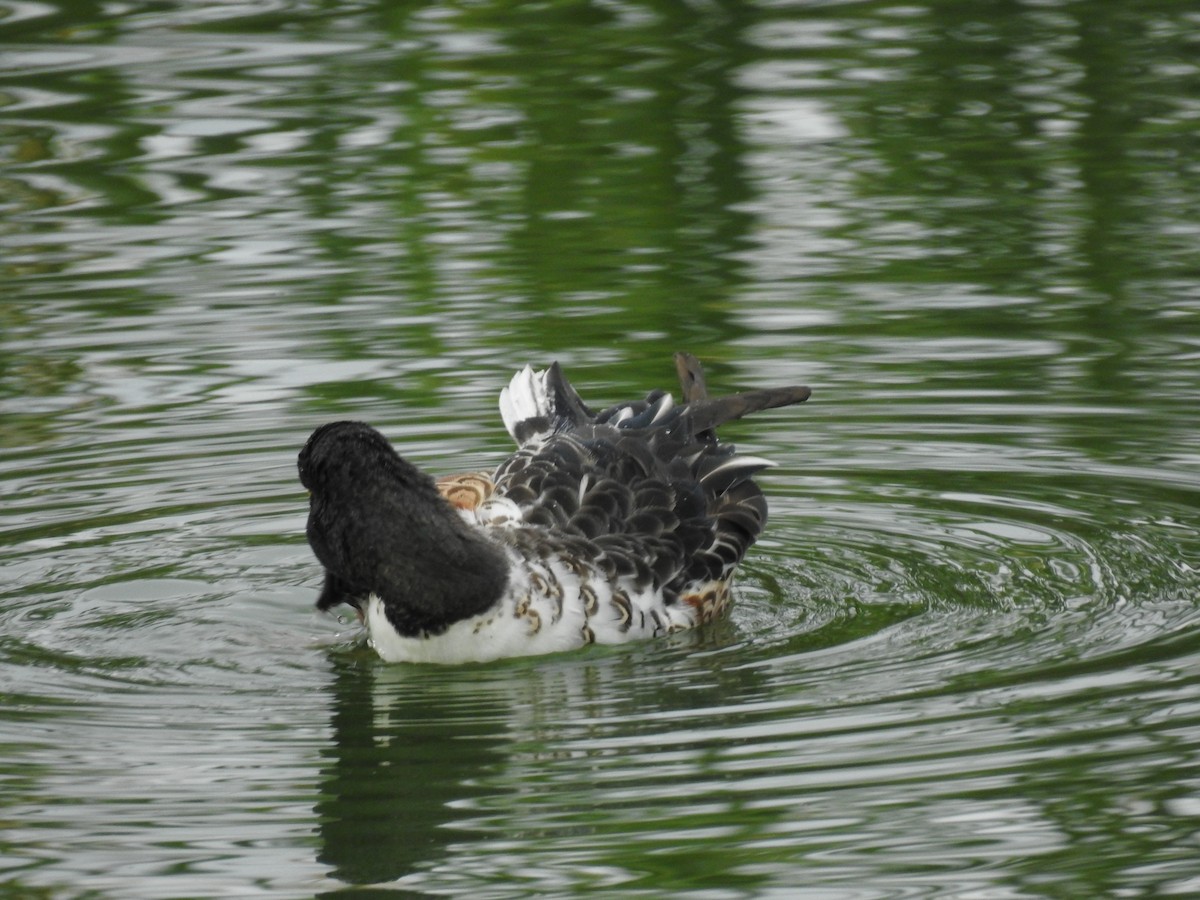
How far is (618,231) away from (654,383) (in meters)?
3.11

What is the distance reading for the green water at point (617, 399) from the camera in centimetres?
693

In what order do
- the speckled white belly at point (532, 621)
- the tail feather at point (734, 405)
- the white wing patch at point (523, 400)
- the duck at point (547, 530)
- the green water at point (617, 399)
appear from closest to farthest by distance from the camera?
the green water at point (617, 399) → the duck at point (547, 530) → the speckled white belly at point (532, 621) → the tail feather at point (734, 405) → the white wing patch at point (523, 400)

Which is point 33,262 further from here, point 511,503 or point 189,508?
point 511,503

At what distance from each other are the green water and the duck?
0.51ft

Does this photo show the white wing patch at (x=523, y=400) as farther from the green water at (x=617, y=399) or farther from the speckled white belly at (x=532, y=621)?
the speckled white belly at (x=532, y=621)

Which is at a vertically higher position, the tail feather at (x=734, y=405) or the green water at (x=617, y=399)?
the tail feather at (x=734, y=405)

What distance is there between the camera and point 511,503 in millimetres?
8891

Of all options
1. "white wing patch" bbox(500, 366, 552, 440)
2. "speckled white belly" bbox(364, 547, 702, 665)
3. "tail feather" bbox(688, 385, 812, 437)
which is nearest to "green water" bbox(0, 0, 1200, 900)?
"speckled white belly" bbox(364, 547, 702, 665)

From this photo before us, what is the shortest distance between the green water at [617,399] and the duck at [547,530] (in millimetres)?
155

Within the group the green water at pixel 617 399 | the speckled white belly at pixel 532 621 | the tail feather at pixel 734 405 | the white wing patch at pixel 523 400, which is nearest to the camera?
the green water at pixel 617 399

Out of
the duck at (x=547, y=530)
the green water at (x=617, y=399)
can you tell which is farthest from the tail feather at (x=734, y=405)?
the green water at (x=617, y=399)

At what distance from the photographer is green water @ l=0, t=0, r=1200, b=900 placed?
22.7ft

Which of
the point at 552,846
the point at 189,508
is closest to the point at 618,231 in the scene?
the point at 189,508

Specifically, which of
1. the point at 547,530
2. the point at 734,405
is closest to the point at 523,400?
the point at 734,405
